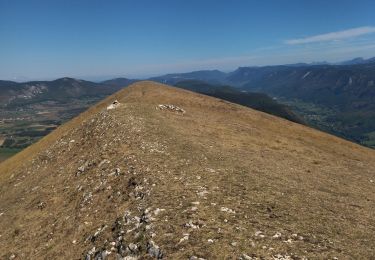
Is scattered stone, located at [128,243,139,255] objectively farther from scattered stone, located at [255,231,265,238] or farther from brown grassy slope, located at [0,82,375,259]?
scattered stone, located at [255,231,265,238]

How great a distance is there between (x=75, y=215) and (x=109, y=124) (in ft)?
67.9

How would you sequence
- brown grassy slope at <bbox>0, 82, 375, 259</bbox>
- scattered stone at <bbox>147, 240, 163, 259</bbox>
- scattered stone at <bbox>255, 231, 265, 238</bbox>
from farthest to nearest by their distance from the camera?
brown grassy slope at <bbox>0, 82, 375, 259</bbox> < scattered stone at <bbox>255, 231, 265, 238</bbox> < scattered stone at <bbox>147, 240, 163, 259</bbox>

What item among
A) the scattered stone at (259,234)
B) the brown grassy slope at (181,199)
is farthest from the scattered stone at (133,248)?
the scattered stone at (259,234)

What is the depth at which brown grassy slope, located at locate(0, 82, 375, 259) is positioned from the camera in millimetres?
16516

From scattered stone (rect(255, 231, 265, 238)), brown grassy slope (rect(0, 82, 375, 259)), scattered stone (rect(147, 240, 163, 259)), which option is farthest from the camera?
brown grassy slope (rect(0, 82, 375, 259))

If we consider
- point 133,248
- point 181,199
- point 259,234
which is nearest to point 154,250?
point 133,248

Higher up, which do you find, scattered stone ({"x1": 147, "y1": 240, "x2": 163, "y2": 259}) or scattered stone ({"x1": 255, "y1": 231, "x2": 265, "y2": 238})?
scattered stone ({"x1": 255, "y1": 231, "x2": 265, "y2": 238})

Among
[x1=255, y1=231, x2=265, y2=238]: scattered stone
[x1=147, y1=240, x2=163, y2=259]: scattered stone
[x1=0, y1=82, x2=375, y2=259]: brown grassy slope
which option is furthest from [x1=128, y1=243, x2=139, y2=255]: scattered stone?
[x1=255, y1=231, x2=265, y2=238]: scattered stone

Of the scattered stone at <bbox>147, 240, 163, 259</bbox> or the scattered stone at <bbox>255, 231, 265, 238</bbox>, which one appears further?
the scattered stone at <bbox>255, 231, 265, 238</bbox>

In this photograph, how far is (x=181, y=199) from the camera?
20594mm

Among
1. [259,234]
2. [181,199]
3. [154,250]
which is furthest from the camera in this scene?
[181,199]

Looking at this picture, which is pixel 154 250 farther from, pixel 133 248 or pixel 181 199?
pixel 181 199

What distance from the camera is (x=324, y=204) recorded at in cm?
2361

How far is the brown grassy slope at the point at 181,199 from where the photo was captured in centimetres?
1652
